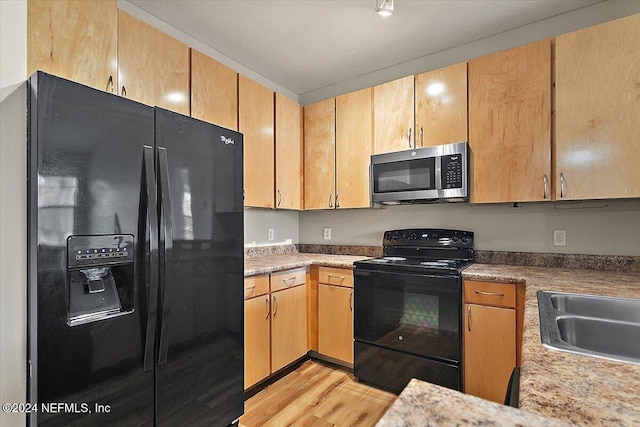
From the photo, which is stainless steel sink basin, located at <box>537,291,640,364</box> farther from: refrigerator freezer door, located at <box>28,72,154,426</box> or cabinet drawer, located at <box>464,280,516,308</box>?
refrigerator freezer door, located at <box>28,72,154,426</box>

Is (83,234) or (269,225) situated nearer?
(83,234)

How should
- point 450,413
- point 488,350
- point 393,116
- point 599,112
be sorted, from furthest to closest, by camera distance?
point 393,116, point 488,350, point 599,112, point 450,413

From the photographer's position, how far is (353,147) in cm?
280

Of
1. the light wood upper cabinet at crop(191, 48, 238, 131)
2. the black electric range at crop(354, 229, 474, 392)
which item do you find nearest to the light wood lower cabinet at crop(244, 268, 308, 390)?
the black electric range at crop(354, 229, 474, 392)

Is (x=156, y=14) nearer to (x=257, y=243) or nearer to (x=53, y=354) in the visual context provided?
(x=257, y=243)

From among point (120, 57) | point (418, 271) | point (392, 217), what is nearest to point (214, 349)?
point (418, 271)

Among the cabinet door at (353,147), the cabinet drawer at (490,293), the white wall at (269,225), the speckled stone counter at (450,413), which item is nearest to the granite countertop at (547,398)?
the speckled stone counter at (450,413)

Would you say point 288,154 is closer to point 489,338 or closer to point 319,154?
point 319,154

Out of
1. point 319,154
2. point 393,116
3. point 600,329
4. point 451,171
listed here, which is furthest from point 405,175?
point 600,329

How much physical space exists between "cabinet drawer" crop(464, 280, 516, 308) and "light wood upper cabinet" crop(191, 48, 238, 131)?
195 centimetres

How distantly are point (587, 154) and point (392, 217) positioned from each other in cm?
144

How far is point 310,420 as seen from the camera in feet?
6.50

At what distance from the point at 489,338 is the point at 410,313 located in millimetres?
487

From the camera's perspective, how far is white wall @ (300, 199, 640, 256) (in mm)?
2037
